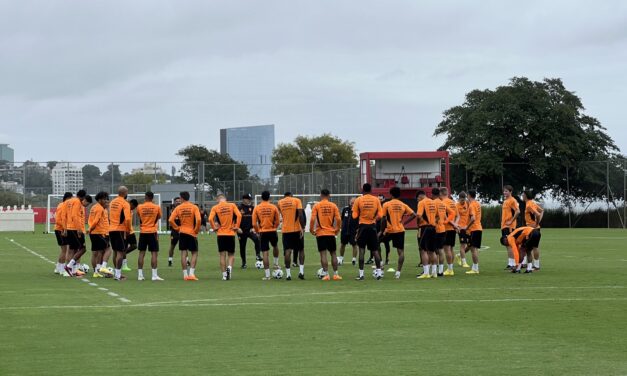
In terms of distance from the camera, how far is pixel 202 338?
13.8 m

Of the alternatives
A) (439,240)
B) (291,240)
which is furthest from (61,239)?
(439,240)

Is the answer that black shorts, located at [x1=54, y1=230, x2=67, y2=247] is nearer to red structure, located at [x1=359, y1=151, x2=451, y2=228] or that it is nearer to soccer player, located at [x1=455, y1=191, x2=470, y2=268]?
soccer player, located at [x1=455, y1=191, x2=470, y2=268]

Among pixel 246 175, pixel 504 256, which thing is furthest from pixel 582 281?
pixel 246 175

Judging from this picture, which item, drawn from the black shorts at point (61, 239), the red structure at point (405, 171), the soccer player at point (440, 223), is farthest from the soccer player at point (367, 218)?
the red structure at point (405, 171)

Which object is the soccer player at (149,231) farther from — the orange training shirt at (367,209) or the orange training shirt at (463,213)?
the orange training shirt at (463,213)

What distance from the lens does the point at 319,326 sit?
49.8 ft

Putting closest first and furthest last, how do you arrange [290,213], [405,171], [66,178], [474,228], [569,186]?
[290,213], [474,228], [405,171], [66,178], [569,186]

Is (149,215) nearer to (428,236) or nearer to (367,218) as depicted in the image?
(367,218)

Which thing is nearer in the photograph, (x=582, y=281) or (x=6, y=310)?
(x=6, y=310)

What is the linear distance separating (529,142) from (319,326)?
6920 cm

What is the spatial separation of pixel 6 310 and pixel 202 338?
5365 mm

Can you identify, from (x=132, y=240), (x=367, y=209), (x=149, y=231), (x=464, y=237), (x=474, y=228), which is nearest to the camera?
(x=367, y=209)

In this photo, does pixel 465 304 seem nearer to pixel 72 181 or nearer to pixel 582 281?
→ pixel 582 281

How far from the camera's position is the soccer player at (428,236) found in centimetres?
2528
